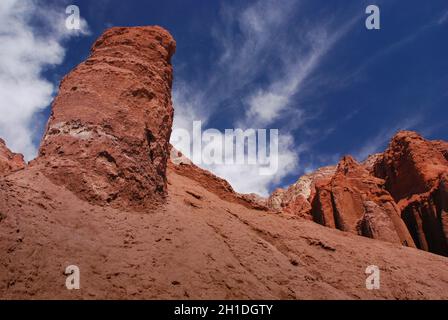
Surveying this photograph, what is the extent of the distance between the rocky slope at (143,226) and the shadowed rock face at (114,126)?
0.06 m

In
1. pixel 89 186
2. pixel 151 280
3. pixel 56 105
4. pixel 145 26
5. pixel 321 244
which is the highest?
pixel 145 26

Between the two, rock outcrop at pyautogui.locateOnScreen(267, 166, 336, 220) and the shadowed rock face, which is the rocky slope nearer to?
the shadowed rock face

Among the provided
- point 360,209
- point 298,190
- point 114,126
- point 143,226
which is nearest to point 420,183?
point 360,209

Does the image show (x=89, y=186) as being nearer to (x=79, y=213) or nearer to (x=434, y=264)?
(x=79, y=213)

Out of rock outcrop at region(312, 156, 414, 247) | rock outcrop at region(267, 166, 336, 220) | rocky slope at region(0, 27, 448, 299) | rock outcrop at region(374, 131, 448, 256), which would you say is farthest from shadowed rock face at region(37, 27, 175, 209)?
rock outcrop at region(267, 166, 336, 220)

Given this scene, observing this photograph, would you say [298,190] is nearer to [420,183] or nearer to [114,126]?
[420,183]

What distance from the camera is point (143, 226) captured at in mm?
13812

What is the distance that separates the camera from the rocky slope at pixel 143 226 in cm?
1053

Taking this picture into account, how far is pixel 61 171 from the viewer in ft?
47.1

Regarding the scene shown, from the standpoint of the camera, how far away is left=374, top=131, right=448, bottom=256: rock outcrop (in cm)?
2694

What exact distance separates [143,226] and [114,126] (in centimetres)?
496

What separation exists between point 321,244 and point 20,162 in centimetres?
3419

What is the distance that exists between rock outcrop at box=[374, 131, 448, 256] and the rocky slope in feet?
10.9
